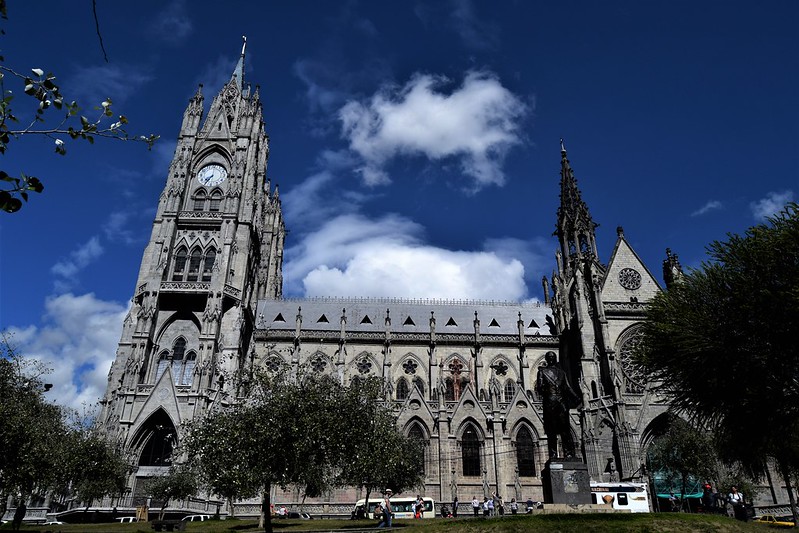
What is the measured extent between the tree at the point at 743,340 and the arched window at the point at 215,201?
42729 millimetres

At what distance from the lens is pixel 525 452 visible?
43.6 meters

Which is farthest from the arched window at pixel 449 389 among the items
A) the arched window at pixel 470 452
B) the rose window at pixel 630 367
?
the rose window at pixel 630 367

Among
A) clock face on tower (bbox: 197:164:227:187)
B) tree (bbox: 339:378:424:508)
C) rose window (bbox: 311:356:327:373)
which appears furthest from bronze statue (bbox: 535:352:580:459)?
clock face on tower (bbox: 197:164:227:187)

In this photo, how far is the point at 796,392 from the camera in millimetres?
20609

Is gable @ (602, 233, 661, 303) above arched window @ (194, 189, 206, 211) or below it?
below

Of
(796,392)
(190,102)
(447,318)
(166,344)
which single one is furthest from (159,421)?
(796,392)

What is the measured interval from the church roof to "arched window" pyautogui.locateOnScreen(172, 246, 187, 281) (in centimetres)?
951

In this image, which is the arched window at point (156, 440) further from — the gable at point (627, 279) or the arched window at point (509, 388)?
the gable at point (627, 279)

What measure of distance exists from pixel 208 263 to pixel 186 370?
10.2m

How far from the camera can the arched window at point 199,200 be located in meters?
53.6

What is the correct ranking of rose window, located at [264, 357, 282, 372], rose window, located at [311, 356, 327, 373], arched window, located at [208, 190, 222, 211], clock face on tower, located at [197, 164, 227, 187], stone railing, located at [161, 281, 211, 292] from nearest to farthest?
stone railing, located at [161, 281, 211, 292] < rose window, located at [264, 357, 282, 372] < rose window, located at [311, 356, 327, 373] < arched window, located at [208, 190, 222, 211] < clock face on tower, located at [197, 164, 227, 187]

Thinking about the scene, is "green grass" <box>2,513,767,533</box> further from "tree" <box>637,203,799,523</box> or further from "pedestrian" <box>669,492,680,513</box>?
"pedestrian" <box>669,492,680,513</box>

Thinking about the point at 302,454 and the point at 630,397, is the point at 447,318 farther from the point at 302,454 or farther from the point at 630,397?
the point at 302,454

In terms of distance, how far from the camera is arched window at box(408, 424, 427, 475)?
4188 cm
